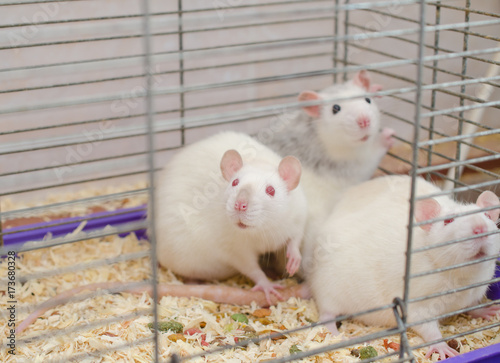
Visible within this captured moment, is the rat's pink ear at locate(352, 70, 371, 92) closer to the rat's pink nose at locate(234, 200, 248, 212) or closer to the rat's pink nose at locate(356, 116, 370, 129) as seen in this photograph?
the rat's pink nose at locate(356, 116, 370, 129)

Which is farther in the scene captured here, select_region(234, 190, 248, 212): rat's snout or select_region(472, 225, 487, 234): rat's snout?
select_region(234, 190, 248, 212): rat's snout

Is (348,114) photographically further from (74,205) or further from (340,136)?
(74,205)

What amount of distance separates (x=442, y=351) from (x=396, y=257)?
36 centimetres

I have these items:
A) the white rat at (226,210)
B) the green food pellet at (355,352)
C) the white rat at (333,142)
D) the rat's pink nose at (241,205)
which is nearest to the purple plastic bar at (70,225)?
the white rat at (226,210)

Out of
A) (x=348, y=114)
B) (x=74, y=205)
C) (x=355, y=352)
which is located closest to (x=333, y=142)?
(x=348, y=114)

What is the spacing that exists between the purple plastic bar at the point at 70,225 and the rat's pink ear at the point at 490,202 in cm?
163

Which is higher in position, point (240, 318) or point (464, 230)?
point (464, 230)

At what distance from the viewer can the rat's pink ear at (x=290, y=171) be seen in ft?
7.54

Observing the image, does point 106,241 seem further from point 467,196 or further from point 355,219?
point 467,196

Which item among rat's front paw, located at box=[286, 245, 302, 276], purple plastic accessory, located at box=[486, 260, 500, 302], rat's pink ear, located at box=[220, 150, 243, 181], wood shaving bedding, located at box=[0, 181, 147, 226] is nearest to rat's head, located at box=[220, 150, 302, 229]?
rat's pink ear, located at box=[220, 150, 243, 181]

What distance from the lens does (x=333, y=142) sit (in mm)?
2836

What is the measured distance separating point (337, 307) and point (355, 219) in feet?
1.16

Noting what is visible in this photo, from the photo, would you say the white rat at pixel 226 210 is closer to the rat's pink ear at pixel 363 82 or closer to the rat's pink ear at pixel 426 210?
the rat's pink ear at pixel 426 210

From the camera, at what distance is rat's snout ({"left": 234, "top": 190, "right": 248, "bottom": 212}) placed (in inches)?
85.2
